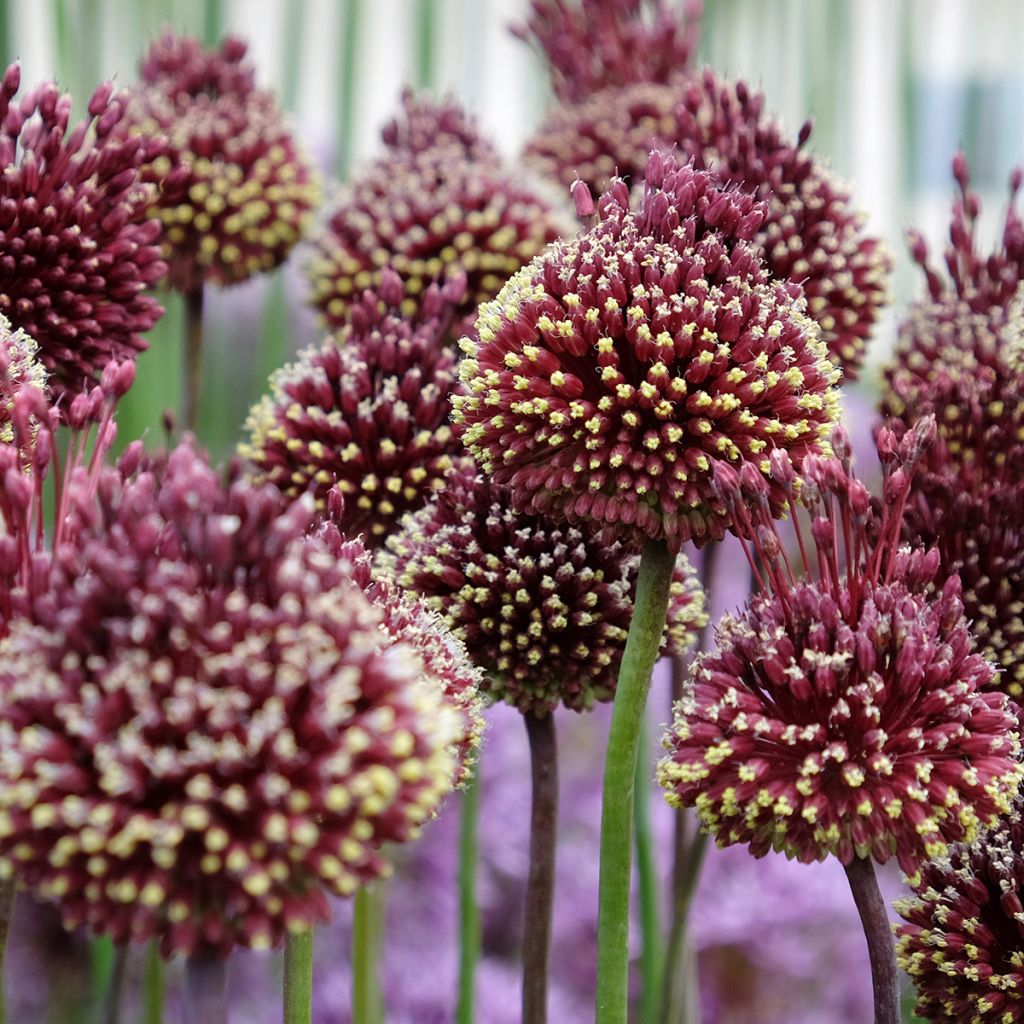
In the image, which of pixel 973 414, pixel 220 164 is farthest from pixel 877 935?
pixel 220 164

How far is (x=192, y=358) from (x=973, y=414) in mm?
596

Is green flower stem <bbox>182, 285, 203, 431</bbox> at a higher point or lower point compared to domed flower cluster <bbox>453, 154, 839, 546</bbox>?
higher

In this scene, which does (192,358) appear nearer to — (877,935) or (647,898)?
(647,898)

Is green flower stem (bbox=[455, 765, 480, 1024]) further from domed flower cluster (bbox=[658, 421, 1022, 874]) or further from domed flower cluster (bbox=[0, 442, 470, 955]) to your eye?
domed flower cluster (bbox=[0, 442, 470, 955])

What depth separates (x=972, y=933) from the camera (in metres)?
0.63

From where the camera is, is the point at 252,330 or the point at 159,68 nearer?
the point at 159,68

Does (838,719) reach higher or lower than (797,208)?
lower

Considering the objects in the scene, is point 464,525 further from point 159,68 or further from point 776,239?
point 159,68

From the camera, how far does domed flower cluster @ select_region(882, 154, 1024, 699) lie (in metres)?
0.71

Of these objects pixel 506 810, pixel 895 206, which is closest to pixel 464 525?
pixel 506 810

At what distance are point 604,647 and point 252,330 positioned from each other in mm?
1103

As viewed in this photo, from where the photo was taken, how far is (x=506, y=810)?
1.40 metres

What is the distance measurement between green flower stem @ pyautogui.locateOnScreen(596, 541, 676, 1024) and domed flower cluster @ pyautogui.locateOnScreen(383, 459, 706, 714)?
8 centimetres

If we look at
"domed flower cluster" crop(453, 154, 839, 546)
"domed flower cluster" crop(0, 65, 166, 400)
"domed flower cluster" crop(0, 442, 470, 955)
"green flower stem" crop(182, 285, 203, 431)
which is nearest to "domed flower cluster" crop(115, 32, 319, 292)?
"green flower stem" crop(182, 285, 203, 431)
